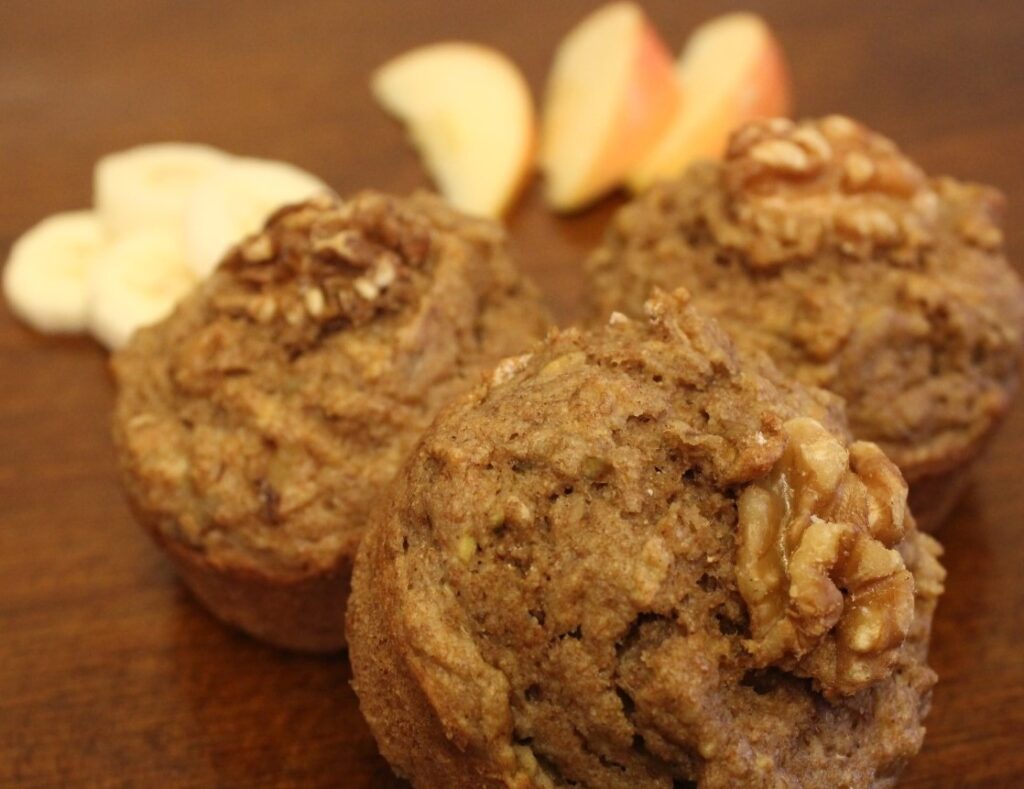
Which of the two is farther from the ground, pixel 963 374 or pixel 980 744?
pixel 963 374

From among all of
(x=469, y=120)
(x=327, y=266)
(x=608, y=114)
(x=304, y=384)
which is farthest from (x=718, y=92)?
(x=304, y=384)

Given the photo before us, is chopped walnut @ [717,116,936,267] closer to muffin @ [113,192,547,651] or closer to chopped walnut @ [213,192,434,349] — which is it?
muffin @ [113,192,547,651]

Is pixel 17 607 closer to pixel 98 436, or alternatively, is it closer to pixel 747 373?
pixel 98 436

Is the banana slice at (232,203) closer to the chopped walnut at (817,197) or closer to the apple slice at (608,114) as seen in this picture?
the apple slice at (608,114)

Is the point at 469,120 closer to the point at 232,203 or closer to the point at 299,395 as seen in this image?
Answer: the point at 232,203

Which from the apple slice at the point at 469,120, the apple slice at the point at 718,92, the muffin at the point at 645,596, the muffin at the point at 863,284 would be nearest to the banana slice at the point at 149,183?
the apple slice at the point at 469,120

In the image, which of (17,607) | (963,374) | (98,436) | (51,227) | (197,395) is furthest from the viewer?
(51,227)

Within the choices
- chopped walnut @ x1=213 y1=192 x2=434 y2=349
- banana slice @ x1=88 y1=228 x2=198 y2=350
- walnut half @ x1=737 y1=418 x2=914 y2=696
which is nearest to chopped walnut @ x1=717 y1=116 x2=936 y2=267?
chopped walnut @ x1=213 y1=192 x2=434 y2=349

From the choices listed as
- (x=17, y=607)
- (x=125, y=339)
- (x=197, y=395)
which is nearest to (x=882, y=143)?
(x=197, y=395)

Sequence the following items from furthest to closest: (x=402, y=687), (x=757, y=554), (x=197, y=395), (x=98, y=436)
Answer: (x=98, y=436) → (x=197, y=395) → (x=402, y=687) → (x=757, y=554)
